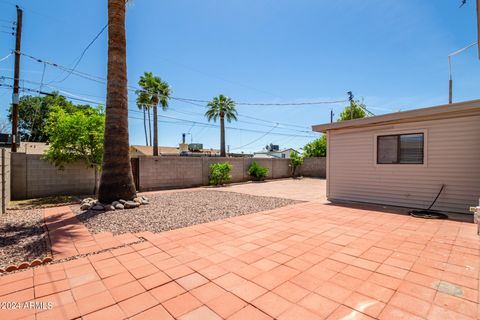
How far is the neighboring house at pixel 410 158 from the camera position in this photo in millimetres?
5418

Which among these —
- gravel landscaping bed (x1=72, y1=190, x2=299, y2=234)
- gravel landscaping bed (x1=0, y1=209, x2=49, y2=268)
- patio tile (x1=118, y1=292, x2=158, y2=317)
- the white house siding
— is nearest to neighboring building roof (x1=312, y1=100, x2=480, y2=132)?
the white house siding

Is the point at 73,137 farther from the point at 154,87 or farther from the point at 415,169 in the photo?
the point at 154,87

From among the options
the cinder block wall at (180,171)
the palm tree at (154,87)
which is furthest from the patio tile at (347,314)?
the palm tree at (154,87)

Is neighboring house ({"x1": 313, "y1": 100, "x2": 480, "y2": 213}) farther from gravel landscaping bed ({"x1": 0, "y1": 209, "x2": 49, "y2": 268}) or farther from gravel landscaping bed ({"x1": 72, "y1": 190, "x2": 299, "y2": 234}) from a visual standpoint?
gravel landscaping bed ({"x1": 0, "y1": 209, "x2": 49, "y2": 268})

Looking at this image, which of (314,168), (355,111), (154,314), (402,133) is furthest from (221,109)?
(154,314)

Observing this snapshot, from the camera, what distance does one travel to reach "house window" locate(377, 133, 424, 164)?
20.1ft

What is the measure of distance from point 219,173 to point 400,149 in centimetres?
871

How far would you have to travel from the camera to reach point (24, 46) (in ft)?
29.0

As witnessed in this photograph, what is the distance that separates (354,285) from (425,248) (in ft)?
6.08

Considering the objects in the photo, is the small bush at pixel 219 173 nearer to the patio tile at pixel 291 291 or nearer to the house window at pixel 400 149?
the house window at pixel 400 149

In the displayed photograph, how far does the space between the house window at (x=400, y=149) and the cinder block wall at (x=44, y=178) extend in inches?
423

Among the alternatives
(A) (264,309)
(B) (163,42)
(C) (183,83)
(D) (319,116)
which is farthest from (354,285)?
(D) (319,116)

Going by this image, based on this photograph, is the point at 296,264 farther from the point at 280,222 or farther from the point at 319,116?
the point at 319,116

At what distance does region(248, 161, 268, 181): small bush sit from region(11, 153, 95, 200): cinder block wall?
9.38 meters
